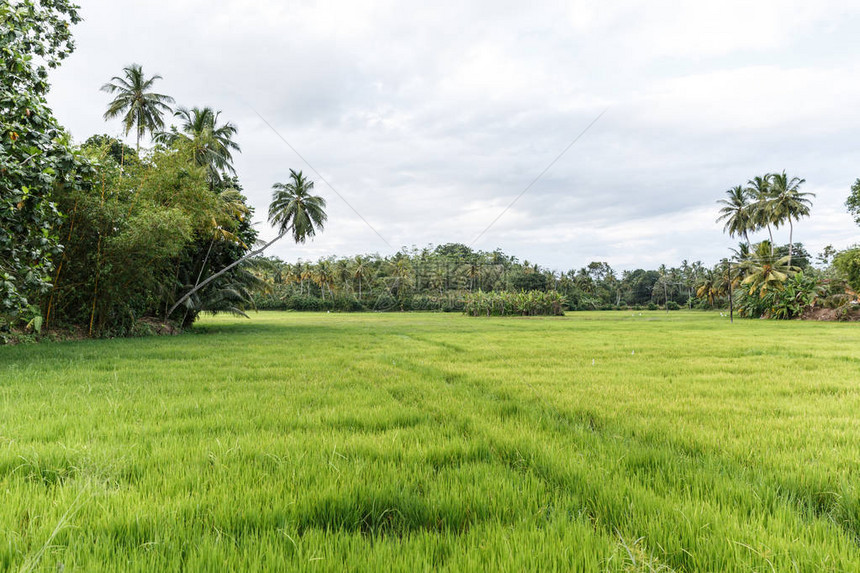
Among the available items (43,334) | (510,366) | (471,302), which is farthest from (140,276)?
(471,302)

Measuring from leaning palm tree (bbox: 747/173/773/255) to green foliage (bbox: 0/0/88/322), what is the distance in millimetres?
59143

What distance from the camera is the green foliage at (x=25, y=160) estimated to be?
5492 mm

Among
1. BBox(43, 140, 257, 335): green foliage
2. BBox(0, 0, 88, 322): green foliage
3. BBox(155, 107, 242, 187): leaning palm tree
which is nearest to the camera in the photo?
BBox(0, 0, 88, 322): green foliage

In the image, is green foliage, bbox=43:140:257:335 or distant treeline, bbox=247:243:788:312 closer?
green foliage, bbox=43:140:257:335

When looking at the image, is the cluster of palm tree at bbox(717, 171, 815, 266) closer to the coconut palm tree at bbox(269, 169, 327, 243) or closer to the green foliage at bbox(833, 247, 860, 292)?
the green foliage at bbox(833, 247, 860, 292)

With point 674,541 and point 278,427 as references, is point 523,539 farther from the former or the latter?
point 278,427

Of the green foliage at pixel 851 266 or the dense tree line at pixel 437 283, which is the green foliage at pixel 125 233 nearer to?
the green foliage at pixel 851 266

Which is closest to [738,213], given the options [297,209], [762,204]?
[762,204]

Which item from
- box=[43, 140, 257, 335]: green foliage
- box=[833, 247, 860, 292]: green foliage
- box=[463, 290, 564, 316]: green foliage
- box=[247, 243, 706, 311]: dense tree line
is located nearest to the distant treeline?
box=[247, 243, 706, 311]: dense tree line

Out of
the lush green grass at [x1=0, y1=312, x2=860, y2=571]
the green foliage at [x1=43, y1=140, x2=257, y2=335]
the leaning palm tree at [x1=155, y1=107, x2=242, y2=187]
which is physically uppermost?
the leaning palm tree at [x1=155, y1=107, x2=242, y2=187]

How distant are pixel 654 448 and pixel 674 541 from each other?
1397 mm

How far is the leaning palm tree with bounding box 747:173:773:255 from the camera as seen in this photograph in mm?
45062

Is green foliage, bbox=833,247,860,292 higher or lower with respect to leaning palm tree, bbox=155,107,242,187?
lower

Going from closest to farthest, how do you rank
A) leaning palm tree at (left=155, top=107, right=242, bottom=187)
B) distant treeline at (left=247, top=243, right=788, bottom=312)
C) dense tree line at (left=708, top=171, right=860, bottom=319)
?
1. leaning palm tree at (left=155, top=107, right=242, bottom=187)
2. dense tree line at (left=708, top=171, right=860, bottom=319)
3. distant treeline at (left=247, top=243, right=788, bottom=312)
